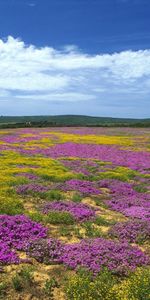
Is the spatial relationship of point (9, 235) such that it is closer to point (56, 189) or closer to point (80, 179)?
point (56, 189)

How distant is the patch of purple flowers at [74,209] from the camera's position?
660 inches

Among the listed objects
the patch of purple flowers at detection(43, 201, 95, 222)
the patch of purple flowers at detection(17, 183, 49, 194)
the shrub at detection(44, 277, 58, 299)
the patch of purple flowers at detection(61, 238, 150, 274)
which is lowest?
the shrub at detection(44, 277, 58, 299)

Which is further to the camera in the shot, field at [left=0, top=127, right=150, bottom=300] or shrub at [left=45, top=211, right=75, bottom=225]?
shrub at [left=45, top=211, right=75, bottom=225]

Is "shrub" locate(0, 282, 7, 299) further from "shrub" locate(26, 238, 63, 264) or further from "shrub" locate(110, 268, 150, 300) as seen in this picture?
"shrub" locate(110, 268, 150, 300)

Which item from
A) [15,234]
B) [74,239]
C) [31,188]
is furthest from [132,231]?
[31,188]

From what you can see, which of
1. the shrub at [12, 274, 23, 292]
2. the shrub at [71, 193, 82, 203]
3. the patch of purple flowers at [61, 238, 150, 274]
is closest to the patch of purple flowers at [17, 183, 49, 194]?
the shrub at [71, 193, 82, 203]

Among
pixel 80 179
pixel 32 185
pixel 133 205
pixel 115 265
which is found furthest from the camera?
pixel 80 179

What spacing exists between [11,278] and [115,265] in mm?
3262

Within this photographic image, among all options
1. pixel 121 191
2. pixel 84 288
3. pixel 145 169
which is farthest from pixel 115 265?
pixel 145 169

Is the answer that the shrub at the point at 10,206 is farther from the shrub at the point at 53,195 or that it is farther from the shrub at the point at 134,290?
the shrub at the point at 134,290

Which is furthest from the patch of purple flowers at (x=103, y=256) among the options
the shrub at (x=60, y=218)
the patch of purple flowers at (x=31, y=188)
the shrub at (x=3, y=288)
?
the patch of purple flowers at (x=31, y=188)

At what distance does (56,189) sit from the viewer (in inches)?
898

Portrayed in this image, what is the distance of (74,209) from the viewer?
17703 millimetres

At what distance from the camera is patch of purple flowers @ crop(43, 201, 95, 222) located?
55.0ft
